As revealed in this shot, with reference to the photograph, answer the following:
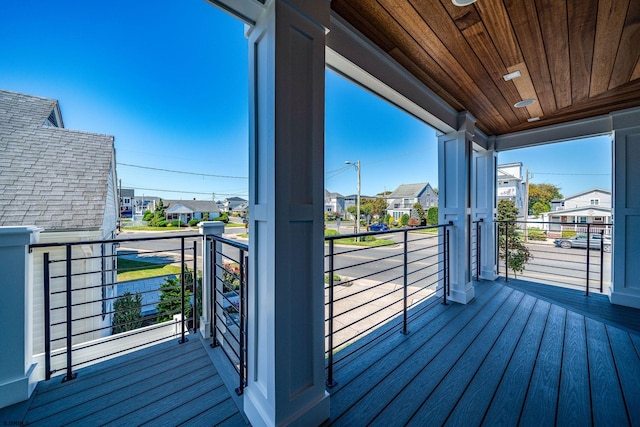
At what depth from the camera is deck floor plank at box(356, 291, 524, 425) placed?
1202 millimetres

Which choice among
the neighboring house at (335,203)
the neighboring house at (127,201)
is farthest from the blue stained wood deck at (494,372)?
the neighboring house at (127,201)

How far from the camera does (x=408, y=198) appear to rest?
2197cm

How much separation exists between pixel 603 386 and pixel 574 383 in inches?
5.7

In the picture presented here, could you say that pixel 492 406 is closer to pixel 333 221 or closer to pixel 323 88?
pixel 323 88

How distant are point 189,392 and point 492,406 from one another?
1582 mm

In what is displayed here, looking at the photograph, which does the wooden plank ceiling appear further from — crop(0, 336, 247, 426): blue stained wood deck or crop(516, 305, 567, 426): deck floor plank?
crop(0, 336, 247, 426): blue stained wood deck

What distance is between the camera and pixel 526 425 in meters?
1.12

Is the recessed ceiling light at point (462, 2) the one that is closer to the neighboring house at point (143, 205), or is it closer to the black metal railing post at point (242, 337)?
the black metal railing post at point (242, 337)

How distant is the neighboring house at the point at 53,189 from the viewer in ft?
8.70

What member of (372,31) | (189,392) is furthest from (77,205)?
(372,31)

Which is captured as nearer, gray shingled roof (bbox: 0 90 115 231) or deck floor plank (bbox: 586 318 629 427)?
deck floor plank (bbox: 586 318 629 427)

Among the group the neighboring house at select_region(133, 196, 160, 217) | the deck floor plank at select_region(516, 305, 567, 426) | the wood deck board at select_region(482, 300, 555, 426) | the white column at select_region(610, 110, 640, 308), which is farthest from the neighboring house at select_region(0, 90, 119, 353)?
the neighboring house at select_region(133, 196, 160, 217)

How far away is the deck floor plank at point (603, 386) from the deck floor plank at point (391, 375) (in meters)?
0.67

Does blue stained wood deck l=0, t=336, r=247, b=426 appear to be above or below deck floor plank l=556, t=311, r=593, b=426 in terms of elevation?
above
